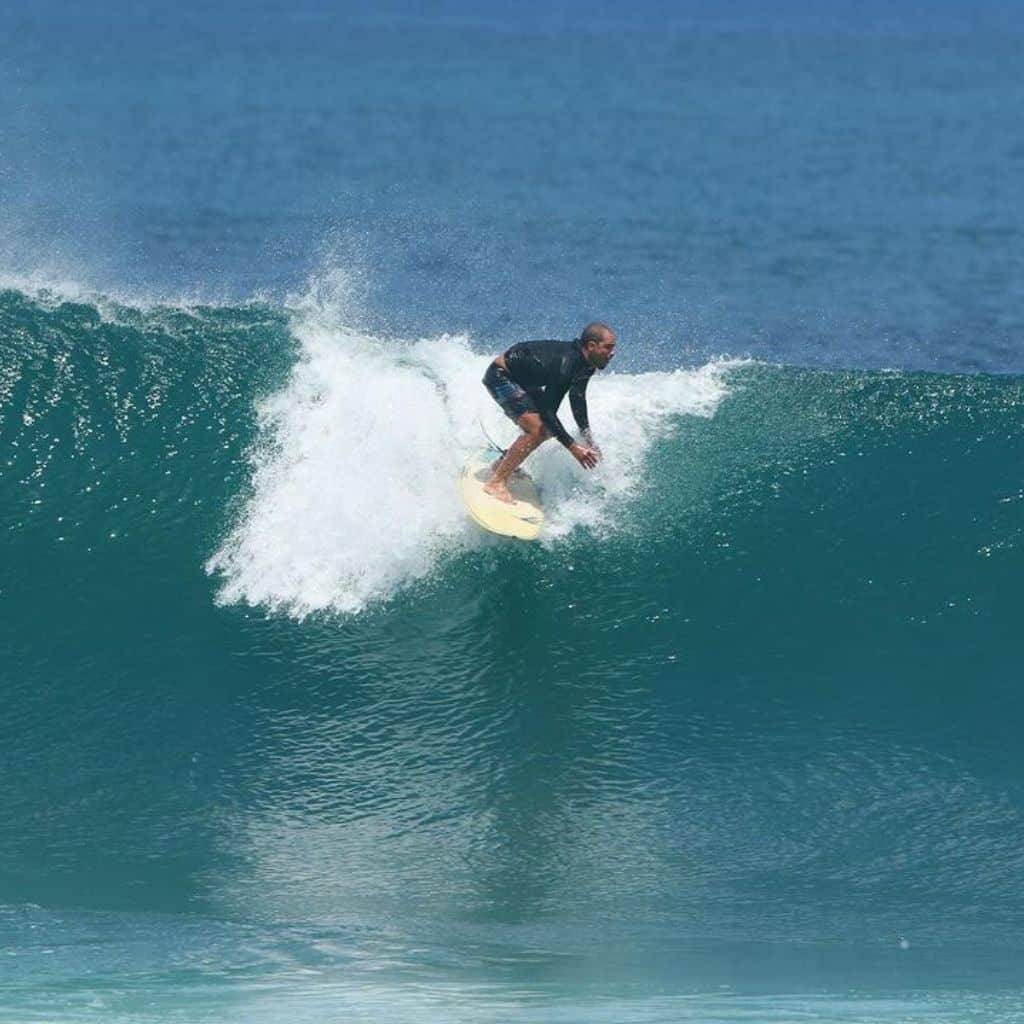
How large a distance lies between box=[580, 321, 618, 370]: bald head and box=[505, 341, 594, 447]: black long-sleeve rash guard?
0.16m

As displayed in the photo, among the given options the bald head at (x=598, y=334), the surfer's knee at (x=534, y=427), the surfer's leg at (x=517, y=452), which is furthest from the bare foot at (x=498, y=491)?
the bald head at (x=598, y=334)

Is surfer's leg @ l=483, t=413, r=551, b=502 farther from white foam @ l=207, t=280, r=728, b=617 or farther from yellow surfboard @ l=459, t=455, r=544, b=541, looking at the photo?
white foam @ l=207, t=280, r=728, b=617

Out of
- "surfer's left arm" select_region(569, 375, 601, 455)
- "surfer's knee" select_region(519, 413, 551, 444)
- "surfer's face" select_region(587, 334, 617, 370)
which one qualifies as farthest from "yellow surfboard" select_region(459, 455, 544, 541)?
"surfer's face" select_region(587, 334, 617, 370)

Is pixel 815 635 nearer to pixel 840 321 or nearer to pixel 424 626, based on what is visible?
pixel 424 626

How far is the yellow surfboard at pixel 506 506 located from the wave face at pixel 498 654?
0.73 feet

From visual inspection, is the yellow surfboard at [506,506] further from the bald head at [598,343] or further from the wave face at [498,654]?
the bald head at [598,343]

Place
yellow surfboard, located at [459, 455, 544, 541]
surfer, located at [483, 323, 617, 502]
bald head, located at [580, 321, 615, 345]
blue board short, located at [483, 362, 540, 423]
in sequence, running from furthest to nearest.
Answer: yellow surfboard, located at [459, 455, 544, 541] → blue board short, located at [483, 362, 540, 423] → surfer, located at [483, 323, 617, 502] → bald head, located at [580, 321, 615, 345]

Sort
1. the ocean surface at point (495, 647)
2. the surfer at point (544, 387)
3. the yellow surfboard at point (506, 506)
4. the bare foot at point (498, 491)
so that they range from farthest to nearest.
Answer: the bare foot at point (498, 491), the yellow surfboard at point (506, 506), the surfer at point (544, 387), the ocean surface at point (495, 647)

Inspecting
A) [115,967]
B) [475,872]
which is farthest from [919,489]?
[115,967]

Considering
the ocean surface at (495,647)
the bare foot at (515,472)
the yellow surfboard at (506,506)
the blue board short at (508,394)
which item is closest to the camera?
the ocean surface at (495,647)

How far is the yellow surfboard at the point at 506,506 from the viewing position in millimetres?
11867

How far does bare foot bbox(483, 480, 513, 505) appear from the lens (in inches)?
475

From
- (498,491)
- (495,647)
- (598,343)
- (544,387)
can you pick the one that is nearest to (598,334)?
(598,343)

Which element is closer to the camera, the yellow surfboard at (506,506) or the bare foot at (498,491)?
the yellow surfboard at (506,506)
